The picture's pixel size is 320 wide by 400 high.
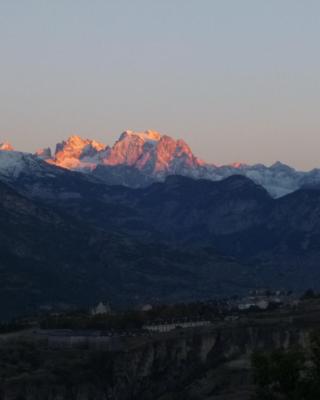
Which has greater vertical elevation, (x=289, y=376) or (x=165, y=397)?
(x=165, y=397)

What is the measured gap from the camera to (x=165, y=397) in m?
200

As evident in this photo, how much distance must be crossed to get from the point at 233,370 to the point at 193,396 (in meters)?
8.71

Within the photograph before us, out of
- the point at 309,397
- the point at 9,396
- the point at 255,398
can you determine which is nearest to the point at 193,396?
the point at 9,396

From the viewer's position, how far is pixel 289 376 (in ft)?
374

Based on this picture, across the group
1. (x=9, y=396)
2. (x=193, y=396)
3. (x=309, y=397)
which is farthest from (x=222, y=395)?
(x=309, y=397)

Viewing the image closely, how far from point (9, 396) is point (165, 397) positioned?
21068 mm

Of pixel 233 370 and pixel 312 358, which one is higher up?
pixel 233 370

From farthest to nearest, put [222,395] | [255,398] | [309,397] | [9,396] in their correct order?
[9,396] → [222,395] → [255,398] → [309,397]

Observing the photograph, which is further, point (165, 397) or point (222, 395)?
point (165, 397)

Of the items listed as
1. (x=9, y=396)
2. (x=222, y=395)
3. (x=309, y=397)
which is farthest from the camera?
(x=9, y=396)

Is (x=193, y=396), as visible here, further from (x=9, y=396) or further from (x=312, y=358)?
(x=312, y=358)

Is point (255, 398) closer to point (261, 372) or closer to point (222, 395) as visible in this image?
point (261, 372)

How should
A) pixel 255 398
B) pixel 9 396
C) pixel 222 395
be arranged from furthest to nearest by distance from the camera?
1. pixel 9 396
2. pixel 222 395
3. pixel 255 398

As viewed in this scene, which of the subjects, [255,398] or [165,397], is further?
[165,397]
